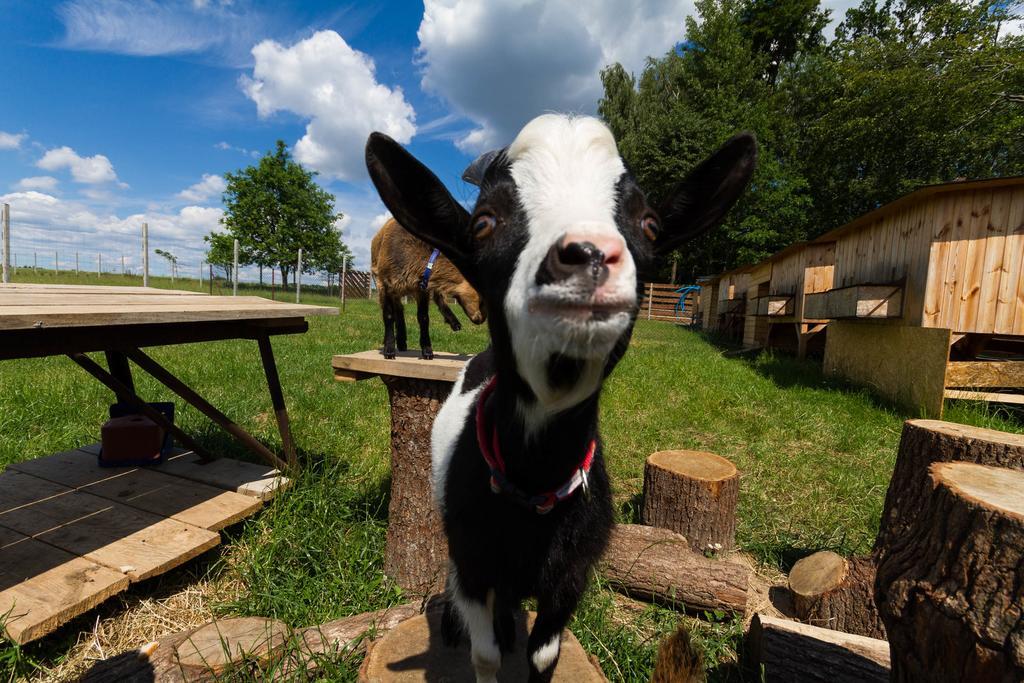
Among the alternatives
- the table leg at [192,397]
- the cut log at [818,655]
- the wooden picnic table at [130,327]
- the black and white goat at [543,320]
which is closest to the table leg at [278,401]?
the wooden picnic table at [130,327]

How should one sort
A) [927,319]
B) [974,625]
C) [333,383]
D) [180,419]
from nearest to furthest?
[974,625]
[180,419]
[927,319]
[333,383]

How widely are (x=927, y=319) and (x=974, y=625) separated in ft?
18.6

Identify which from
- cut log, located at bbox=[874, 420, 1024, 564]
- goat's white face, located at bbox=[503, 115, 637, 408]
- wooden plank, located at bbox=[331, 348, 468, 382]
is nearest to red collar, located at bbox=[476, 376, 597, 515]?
goat's white face, located at bbox=[503, 115, 637, 408]

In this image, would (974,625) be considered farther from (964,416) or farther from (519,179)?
(964,416)

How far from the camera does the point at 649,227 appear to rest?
129 centimetres

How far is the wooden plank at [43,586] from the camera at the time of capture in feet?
6.43

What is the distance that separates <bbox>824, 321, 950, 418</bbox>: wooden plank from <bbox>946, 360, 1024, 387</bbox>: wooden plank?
13 centimetres

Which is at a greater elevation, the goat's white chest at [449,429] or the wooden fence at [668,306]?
the wooden fence at [668,306]

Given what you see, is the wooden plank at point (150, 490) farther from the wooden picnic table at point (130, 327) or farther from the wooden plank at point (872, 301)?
the wooden plank at point (872, 301)

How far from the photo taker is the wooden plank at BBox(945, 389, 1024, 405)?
4.93 m

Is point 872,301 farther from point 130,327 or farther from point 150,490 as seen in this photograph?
point 150,490

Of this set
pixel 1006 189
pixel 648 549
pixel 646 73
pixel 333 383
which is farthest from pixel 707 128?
pixel 648 549

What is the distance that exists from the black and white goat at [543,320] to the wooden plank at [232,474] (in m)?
1.99

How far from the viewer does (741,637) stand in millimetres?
2395
